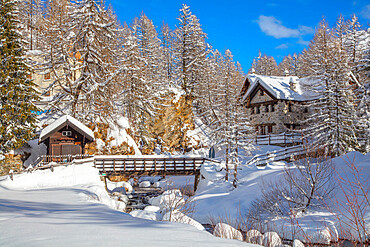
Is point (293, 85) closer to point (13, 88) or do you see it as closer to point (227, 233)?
point (227, 233)

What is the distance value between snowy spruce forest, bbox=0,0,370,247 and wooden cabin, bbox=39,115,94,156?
1.49 meters

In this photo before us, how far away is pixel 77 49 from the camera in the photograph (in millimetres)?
27547

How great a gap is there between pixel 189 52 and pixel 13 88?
23384mm

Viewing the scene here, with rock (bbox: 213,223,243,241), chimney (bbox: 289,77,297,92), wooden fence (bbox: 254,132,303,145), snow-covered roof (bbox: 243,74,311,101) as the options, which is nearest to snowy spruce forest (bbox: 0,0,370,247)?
rock (bbox: 213,223,243,241)

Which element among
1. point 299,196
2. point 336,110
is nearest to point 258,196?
point 299,196

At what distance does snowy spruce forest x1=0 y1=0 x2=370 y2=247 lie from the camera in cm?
829

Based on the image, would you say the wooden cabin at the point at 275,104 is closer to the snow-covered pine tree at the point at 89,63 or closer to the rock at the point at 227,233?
the snow-covered pine tree at the point at 89,63

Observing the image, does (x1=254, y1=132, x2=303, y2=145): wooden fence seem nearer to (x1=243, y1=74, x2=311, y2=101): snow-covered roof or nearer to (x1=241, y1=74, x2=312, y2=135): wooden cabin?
(x1=241, y1=74, x2=312, y2=135): wooden cabin

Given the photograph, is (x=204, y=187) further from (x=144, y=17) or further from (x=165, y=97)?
(x=144, y=17)

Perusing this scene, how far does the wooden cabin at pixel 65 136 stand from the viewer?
75.8ft

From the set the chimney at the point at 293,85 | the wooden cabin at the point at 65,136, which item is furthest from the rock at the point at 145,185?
the chimney at the point at 293,85

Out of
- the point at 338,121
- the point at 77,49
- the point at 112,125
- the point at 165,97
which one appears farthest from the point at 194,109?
the point at 338,121

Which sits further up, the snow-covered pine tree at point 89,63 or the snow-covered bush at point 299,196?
the snow-covered pine tree at point 89,63

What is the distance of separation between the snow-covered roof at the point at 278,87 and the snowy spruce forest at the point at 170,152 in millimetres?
7662
